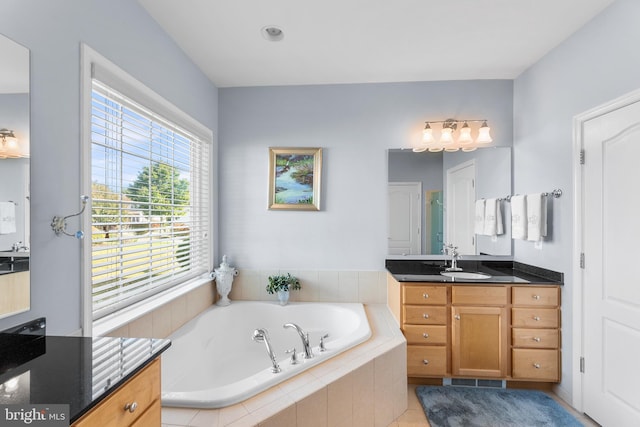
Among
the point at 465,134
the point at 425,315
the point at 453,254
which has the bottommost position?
the point at 425,315

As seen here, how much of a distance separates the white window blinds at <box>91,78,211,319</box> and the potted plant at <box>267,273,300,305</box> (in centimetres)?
64

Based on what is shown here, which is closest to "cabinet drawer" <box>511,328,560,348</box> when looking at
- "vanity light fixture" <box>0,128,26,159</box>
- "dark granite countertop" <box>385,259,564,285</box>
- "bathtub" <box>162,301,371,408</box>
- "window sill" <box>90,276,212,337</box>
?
"dark granite countertop" <box>385,259,564,285</box>

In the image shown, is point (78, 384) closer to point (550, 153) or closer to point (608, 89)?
point (608, 89)

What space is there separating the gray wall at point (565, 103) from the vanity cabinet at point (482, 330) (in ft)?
0.37

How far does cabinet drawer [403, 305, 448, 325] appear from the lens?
7.61 ft

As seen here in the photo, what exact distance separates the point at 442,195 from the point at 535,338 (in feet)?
4.26

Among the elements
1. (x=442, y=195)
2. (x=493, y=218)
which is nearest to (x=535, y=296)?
(x=493, y=218)

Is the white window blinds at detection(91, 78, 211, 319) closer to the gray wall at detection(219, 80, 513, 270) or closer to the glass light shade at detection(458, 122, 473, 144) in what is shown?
the gray wall at detection(219, 80, 513, 270)

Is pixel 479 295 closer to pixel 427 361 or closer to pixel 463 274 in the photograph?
pixel 463 274

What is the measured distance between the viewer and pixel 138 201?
193cm

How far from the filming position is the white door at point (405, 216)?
285 cm

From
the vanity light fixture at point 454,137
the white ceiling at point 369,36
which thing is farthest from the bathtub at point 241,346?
the white ceiling at point 369,36

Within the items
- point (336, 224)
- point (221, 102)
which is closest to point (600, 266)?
point (336, 224)

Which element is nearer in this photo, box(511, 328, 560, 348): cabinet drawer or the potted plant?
box(511, 328, 560, 348): cabinet drawer
